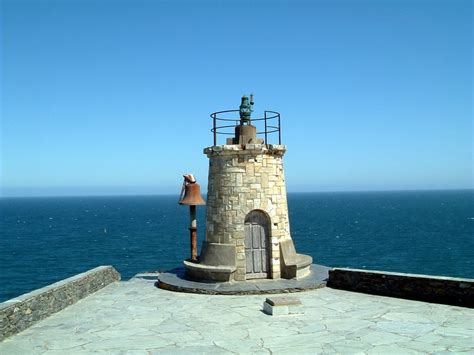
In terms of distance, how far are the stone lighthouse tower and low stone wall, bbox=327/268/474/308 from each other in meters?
1.50

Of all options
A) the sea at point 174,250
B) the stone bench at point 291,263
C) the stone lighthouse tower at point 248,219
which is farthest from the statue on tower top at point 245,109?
the sea at point 174,250

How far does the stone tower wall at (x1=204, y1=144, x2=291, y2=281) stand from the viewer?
15.0 m

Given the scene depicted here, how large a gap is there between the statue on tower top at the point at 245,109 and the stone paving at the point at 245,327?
5.82 metres

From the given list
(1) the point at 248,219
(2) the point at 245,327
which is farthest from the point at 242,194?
(2) the point at 245,327

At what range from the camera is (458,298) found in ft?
39.1

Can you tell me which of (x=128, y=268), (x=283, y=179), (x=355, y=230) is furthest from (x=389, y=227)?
(x=283, y=179)

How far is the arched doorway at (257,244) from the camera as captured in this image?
595 inches

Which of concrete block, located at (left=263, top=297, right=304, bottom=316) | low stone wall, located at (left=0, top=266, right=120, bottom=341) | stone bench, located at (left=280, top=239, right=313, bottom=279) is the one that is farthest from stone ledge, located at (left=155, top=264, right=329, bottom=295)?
low stone wall, located at (left=0, top=266, right=120, bottom=341)

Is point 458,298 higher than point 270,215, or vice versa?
point 270,215

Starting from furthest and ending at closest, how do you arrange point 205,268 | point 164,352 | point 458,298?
point 205,268
point 458,298
point 164,352

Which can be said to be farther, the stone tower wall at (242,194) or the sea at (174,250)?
the sea at (174,250)

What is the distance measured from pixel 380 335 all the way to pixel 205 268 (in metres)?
6.33

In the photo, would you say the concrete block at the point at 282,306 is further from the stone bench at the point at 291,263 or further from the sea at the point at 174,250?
the sea at the point at 174,250

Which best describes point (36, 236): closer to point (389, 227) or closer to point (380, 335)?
point (389, 227)
